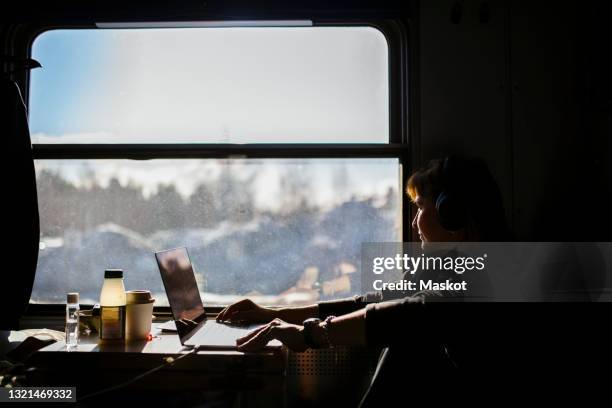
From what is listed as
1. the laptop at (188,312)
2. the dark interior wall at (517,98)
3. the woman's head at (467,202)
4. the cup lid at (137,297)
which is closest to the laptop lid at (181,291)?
the laptop at (188,312)

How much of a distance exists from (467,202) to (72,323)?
1.22 m

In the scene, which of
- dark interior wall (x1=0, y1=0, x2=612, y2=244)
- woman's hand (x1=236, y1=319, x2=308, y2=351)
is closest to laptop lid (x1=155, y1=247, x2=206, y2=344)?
woman's hand (x1=236, y1=319, x2=308, y2=351)

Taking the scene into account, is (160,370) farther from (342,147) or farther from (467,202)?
(342,147)

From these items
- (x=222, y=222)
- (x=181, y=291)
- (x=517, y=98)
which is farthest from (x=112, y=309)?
(x=517, y=98)

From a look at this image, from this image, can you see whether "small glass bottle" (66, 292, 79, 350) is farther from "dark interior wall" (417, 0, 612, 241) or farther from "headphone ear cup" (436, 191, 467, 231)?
"dark interior wall" (417, 0, 612, 241)

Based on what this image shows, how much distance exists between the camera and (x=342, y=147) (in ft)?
6.54

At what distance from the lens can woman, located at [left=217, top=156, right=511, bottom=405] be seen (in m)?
1.22

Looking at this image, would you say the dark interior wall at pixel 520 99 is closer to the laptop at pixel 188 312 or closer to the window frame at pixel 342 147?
the window frame at pixel 342 147

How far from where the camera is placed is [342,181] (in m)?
2.02

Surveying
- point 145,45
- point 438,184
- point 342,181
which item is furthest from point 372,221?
point 145,45

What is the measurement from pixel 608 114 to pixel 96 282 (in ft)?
6.47

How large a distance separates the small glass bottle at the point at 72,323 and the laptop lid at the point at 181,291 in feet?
0.97

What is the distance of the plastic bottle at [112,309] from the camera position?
1543mm

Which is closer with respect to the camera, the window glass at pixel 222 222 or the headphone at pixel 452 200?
the headphone at pixel 452 200
